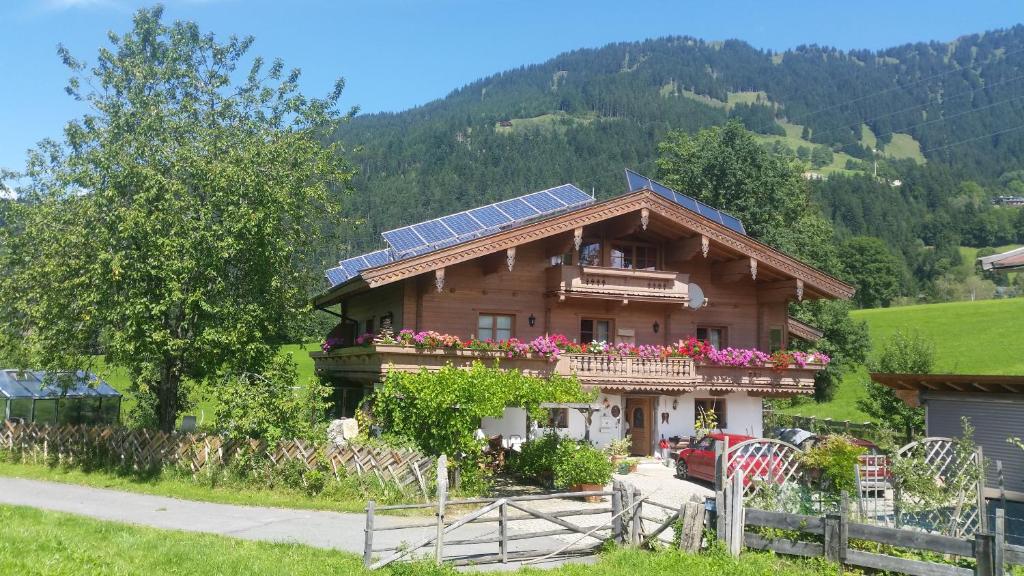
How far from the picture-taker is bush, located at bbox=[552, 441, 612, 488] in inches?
753

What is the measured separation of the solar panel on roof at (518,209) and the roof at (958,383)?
43.8 feet

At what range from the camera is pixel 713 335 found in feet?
101

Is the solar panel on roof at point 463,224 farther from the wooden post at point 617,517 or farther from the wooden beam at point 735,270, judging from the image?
the wooden post at point 617,517

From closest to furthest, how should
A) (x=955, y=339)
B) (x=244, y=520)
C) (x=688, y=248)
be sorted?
1. (x=244, y=520)
2. (x=688, y=248)
3. (x=955, y=339)

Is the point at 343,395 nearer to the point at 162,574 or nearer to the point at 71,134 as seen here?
the point at 71,134

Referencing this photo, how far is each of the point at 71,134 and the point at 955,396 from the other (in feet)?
87.1

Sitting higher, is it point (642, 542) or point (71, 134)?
point (71, 134)

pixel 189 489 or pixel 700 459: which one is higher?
pixel 700 459

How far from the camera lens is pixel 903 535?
36.5ft

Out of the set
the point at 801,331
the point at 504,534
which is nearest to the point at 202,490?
the point at 504,534

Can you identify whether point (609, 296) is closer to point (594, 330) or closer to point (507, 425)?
point (594, 330)

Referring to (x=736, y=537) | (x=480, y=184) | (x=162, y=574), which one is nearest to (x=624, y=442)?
(x=736, y=537)

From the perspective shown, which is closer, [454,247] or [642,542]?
[642,542]

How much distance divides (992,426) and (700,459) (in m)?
8.05
